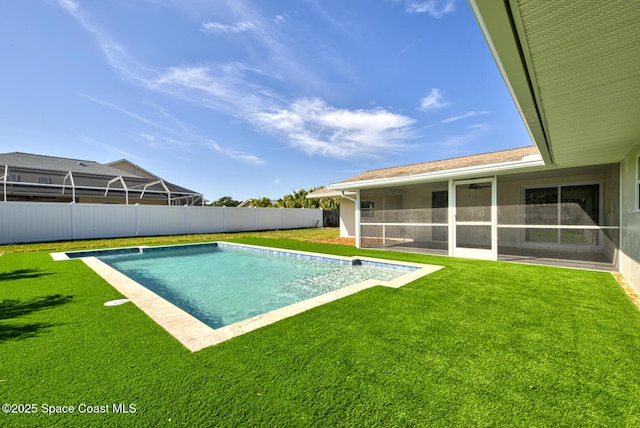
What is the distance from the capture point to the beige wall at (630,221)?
16.5 ft

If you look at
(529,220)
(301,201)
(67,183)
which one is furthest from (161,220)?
(529,220)

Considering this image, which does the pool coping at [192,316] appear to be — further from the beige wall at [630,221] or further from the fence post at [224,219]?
the fence post at [224,219]

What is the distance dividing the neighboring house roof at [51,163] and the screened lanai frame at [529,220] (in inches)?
978

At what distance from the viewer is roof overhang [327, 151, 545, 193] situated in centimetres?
722

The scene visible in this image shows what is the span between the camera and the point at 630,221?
5.61 meters

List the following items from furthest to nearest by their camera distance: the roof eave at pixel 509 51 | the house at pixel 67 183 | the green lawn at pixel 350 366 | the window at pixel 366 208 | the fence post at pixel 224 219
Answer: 1. the fence post at pixel 224 219
2. the house at pixel 67 183
3. the window at pixel 366 208
4. the green lawn at pixel 350 366
5. the roof eave at pixel 509 51

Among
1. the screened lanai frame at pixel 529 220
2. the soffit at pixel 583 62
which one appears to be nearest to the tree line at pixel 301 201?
the screened lanai frame at pixel 529 220

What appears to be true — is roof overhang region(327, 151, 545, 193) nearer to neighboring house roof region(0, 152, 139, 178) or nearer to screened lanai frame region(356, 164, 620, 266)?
screened lanai frame region(356, 164, 620, 266)

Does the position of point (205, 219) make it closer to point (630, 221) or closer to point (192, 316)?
point (192, 316)

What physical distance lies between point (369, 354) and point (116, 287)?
5.15 meters

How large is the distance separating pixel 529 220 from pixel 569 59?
7050 mm

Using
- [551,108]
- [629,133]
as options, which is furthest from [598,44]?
[629,133]

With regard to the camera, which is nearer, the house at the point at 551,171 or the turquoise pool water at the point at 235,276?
the house at the point at 551,171

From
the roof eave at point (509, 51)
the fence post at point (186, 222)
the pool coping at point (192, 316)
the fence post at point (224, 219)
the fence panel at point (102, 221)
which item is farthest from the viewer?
the fence post at point (224, 219)
